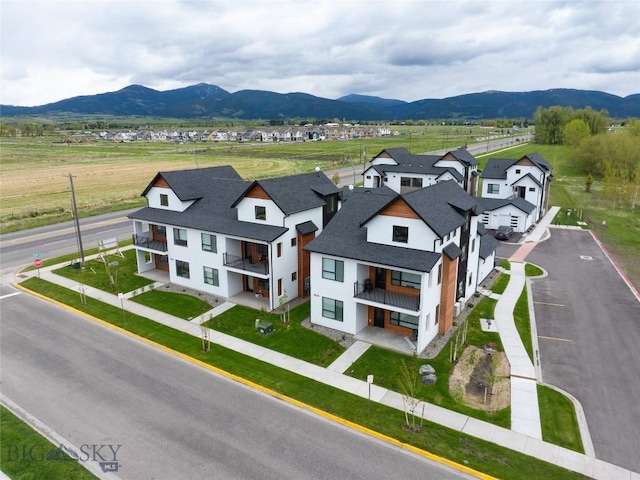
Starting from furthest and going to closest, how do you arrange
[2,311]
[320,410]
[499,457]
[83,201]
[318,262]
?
[83,201]
[2,311]
[318,262]
[320,410]
[499,457]

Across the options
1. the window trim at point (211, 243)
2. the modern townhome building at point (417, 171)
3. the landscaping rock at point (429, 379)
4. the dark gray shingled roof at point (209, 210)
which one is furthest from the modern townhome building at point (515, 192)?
the landscaping rock at point (429, 379)

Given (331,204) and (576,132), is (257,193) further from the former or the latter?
(576,132)

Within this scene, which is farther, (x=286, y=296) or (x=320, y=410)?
(x=286, y=296)

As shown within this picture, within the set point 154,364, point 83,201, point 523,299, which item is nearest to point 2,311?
point 154,364

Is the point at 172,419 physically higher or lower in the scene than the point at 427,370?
lower

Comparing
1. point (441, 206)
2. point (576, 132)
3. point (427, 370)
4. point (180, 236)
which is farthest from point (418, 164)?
point (576, 132)

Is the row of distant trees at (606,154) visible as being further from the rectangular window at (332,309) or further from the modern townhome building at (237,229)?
the rectangular window at (332,309)

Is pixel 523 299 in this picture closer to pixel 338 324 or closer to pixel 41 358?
pixel 338 324
